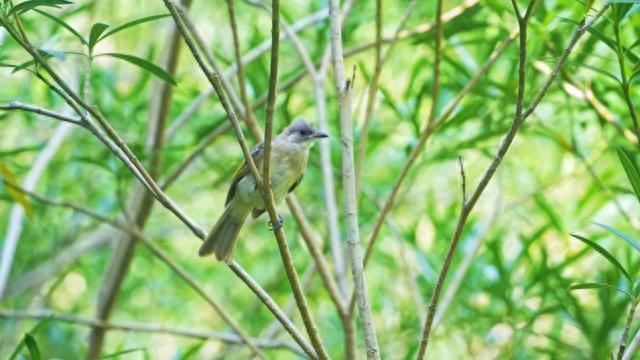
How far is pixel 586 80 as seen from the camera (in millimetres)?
3584

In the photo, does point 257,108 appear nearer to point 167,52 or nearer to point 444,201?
point 167,52

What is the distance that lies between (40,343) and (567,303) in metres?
2.41

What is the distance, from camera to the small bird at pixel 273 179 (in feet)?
12.1

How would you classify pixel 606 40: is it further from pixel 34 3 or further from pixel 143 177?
pixel 34 3

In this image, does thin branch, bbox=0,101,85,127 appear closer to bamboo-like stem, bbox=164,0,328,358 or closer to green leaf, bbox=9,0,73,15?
green leaf, bbox=9,0,73,15

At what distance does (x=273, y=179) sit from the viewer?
3746 millimetres

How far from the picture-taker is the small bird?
368 centimetres

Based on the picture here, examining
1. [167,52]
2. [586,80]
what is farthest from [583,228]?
[167,52]

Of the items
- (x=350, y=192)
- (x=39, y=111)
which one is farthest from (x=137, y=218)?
(x=39, y=111)

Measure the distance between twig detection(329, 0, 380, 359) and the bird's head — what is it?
3.78 ft

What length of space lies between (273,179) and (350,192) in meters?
1.36

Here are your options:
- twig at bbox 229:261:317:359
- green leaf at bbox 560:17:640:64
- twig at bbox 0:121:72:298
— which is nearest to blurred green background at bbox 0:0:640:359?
twig at bbox 0:121:72:298

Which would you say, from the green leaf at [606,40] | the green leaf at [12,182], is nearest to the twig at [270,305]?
the green leaf at [12,182]

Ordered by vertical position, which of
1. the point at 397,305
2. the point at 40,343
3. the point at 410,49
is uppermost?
the point at 410,49
